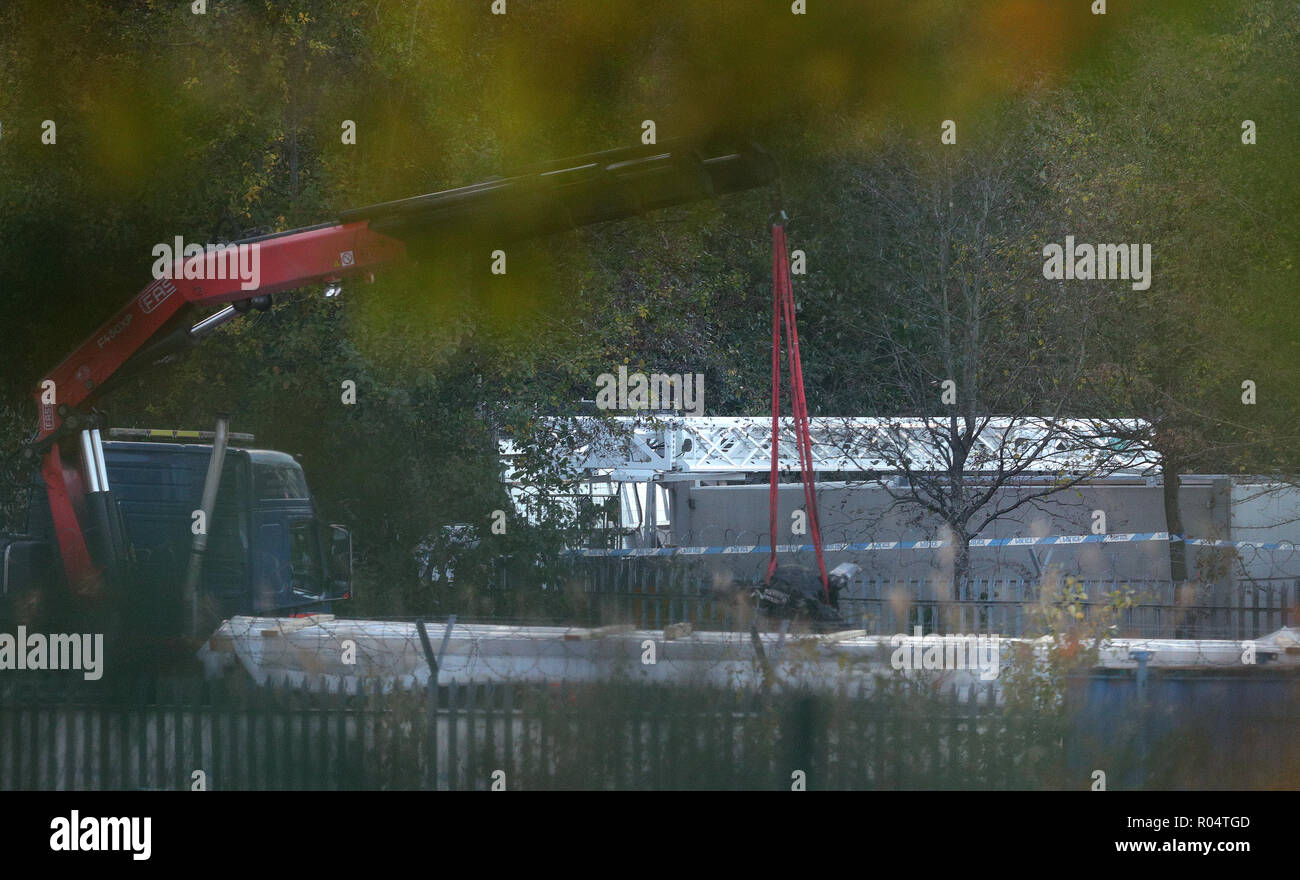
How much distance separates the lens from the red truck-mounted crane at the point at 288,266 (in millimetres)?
7176

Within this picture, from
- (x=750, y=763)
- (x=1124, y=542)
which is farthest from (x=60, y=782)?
(x=1124, y=542)

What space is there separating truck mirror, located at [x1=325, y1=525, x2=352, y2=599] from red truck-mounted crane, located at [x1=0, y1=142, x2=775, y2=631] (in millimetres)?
1887

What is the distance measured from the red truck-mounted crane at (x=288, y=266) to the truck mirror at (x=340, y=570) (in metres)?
1.89

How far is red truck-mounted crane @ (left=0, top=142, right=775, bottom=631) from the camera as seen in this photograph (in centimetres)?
718

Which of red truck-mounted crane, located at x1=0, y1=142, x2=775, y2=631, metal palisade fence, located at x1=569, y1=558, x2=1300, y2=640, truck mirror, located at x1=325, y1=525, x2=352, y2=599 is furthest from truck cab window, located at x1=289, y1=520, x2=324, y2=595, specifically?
metal palisade fence, located at x1=569, y1=558, x2=1300, y2=640

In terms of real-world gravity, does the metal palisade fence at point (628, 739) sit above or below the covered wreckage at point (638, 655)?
below

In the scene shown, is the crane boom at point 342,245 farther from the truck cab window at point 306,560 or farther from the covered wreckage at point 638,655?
the truck cab window at point 306,560

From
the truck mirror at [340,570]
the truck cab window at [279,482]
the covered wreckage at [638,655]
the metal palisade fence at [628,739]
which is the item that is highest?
the truck cab window at [279,482]

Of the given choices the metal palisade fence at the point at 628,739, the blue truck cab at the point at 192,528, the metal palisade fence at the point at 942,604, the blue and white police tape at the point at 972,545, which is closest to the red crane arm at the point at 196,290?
the blue truck cab at the point at 192,528

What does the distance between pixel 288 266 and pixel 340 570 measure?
157 inches

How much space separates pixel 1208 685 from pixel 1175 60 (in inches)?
231

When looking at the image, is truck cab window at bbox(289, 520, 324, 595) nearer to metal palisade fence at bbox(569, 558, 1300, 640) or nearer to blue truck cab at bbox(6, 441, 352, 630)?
blue truck cab at bbox(6, 441, 352, 630)

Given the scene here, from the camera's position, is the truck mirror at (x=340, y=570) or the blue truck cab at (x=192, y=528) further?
the truck mirror at (x=340, y=570)
